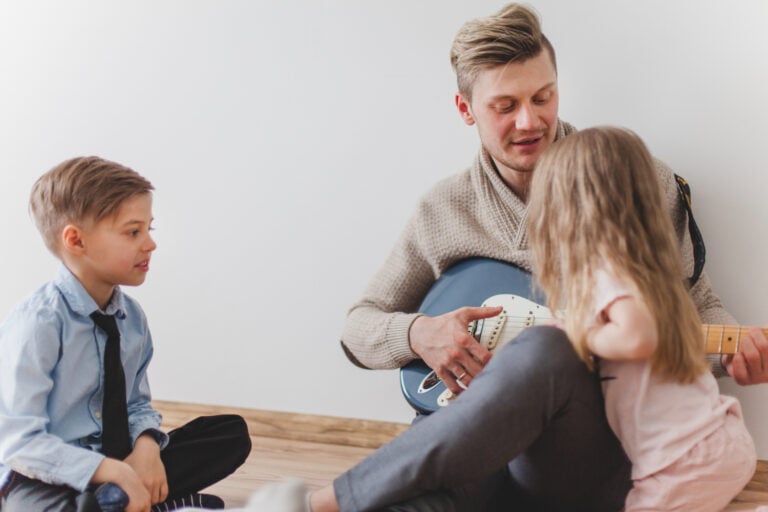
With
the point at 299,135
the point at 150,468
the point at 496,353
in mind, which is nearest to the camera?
the point at 496,353

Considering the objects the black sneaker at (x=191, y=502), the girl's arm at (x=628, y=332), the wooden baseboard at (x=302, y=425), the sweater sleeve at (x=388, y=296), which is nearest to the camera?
the girl's arm at (x=628, y=332)

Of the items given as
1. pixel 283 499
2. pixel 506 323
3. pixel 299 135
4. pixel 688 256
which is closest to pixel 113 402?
pixel 283 499

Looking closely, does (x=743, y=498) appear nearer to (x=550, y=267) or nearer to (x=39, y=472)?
(x=550, y=267)

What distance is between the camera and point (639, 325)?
3.57 ft

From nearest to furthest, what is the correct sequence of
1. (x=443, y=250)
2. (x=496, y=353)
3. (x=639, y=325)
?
(x=639, y=325) → (x=496, y=353) → (x=443, y=250)

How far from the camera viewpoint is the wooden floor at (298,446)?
6.00ft

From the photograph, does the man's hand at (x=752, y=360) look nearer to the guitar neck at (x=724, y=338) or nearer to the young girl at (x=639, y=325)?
the guitar neck at (x=724, y=338)

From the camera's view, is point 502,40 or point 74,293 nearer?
point 74,293

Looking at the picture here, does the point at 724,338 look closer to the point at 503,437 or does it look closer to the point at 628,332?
the point at 628,332

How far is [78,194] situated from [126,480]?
1.58 ft

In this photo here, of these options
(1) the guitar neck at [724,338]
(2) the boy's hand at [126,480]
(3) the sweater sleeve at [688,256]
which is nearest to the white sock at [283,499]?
(2) the boy's hand at [126,480]

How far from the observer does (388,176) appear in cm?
197

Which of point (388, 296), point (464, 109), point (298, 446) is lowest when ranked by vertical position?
point (298, 446)

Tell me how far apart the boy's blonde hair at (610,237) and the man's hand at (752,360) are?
0.62ft
